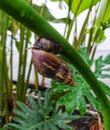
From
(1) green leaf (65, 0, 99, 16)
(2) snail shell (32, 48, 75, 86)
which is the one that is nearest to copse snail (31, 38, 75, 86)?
(2) snail shell (32, 48, 75, 86)

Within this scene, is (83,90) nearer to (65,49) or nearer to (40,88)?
(65,49)

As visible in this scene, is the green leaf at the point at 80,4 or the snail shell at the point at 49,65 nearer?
the snail shell at the point at 49,65

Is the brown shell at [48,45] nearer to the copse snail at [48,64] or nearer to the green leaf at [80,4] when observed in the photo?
the copse snail at [48,64]

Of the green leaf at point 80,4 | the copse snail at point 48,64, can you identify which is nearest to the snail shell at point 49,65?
the copse snail at point 48,64

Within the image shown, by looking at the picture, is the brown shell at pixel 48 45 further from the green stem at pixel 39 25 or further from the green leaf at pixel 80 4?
the green leaf at pixel 80 4

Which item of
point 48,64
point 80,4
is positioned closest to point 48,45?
point 48,64

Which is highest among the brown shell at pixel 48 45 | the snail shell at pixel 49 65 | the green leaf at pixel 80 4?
the green leaf at pixel 80 4

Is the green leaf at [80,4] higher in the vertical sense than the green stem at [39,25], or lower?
higher

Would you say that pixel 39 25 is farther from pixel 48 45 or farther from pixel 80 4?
pixel 80 4
